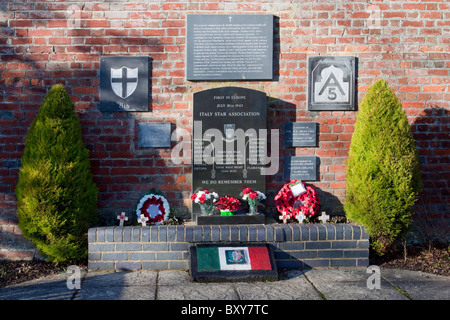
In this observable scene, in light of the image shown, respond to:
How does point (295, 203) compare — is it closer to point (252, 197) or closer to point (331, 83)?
point (252, 197)

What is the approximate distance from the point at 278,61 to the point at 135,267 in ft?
9.54

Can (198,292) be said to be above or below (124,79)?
below

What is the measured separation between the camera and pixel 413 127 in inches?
213

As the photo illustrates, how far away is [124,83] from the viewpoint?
17.1 ft

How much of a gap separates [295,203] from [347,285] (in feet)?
3.99

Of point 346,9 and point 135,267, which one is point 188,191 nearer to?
point 135,267

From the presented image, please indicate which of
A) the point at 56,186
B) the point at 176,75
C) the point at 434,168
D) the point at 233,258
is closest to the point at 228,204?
the point at 233,258

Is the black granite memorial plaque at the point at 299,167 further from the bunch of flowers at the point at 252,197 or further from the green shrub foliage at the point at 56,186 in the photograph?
the green shrub foliage at the point at 56,186

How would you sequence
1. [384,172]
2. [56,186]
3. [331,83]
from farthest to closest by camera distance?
1. [331,83]
2. [384,172]
3. [56,186]

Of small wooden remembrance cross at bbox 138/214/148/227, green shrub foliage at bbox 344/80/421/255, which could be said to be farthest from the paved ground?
small wooden remembrance cross at bbox 138/214/148/227

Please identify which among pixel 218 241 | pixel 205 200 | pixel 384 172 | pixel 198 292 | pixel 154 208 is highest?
pixel 384 172

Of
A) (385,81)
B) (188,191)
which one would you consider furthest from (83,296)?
(385,81)

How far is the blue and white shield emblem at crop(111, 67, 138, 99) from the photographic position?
521cm

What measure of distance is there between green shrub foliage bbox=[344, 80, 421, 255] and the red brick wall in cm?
54
